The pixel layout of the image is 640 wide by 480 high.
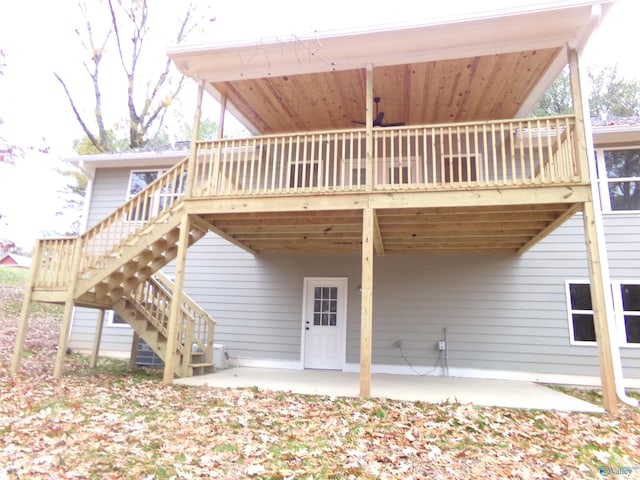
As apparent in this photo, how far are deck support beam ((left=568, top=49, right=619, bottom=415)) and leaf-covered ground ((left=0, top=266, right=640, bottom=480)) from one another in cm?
51

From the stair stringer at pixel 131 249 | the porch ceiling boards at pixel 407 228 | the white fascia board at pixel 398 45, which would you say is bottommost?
the stair stringer at pixel 131 249

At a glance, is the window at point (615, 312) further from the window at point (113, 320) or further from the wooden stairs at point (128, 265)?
the window at point (113, 320)

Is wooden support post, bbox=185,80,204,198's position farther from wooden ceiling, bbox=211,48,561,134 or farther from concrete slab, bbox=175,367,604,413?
concrete slab, bbox=175,367,604,413

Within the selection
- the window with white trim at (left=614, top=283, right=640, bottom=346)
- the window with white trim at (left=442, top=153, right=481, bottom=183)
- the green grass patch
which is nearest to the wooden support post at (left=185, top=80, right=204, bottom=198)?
the window with white trim at (left=442, top=153, right=481, bottom=183)

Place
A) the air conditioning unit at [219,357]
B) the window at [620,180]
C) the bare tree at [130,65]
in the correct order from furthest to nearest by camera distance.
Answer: the bare tree at [130,65] < the air conditioning unit at [219,357] < the window at [620,180]

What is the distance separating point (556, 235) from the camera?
8.96m

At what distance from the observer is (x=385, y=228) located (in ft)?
25.7

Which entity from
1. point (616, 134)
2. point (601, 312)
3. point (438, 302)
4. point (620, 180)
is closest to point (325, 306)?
point (438, 302)

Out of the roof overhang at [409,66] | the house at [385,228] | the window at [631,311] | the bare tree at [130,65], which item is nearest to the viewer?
the roof overhang at [409,66]

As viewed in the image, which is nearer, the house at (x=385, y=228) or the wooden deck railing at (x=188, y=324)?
the house at (x=385, y=228)

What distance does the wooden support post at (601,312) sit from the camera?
17.7 ft

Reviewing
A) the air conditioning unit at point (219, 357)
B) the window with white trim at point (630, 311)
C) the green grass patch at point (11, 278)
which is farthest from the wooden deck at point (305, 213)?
the green grass patch at point (11, 278)

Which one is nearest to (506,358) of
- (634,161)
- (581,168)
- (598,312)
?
(598,312)

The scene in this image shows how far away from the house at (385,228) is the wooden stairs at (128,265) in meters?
0.04
